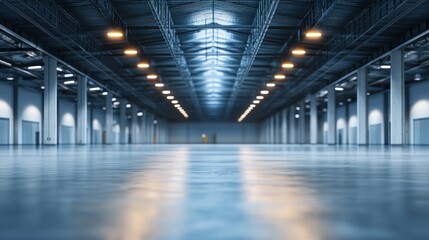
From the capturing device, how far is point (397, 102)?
36.7m

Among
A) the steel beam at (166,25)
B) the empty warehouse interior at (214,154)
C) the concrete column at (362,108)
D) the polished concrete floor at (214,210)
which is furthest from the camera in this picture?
the concrete column at (362,108)

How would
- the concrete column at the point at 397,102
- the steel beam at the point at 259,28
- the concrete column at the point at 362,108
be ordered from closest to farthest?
1. the steel beam at the point at 259,28
2. the concrete column at the point at 397,102
3. the concrete column at the point at 362,108

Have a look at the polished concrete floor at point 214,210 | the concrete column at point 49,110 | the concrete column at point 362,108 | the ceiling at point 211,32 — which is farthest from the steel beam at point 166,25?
the polished concrete floor at point 214,210

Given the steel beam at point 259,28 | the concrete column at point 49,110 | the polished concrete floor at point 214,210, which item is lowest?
the polished concrete floor at point 214,210

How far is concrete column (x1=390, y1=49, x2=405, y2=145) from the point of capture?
119ft

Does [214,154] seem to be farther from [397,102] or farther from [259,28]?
[397,102]

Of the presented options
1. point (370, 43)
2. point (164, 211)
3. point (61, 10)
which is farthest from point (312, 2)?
point (164, 211)

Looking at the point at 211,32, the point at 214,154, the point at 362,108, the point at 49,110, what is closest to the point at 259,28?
the point at 211,32

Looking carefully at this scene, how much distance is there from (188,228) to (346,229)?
3.59 feet

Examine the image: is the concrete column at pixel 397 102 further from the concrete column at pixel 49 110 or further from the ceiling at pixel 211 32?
the concrete column at pixel 49 110

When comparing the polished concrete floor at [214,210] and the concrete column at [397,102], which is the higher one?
the concrete column at [397,102]

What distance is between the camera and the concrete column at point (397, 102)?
119ft

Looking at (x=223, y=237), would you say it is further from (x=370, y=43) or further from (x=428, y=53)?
(x=428, y=53)

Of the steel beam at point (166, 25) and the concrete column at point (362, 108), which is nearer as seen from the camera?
the steel beam at point (166, 25)
